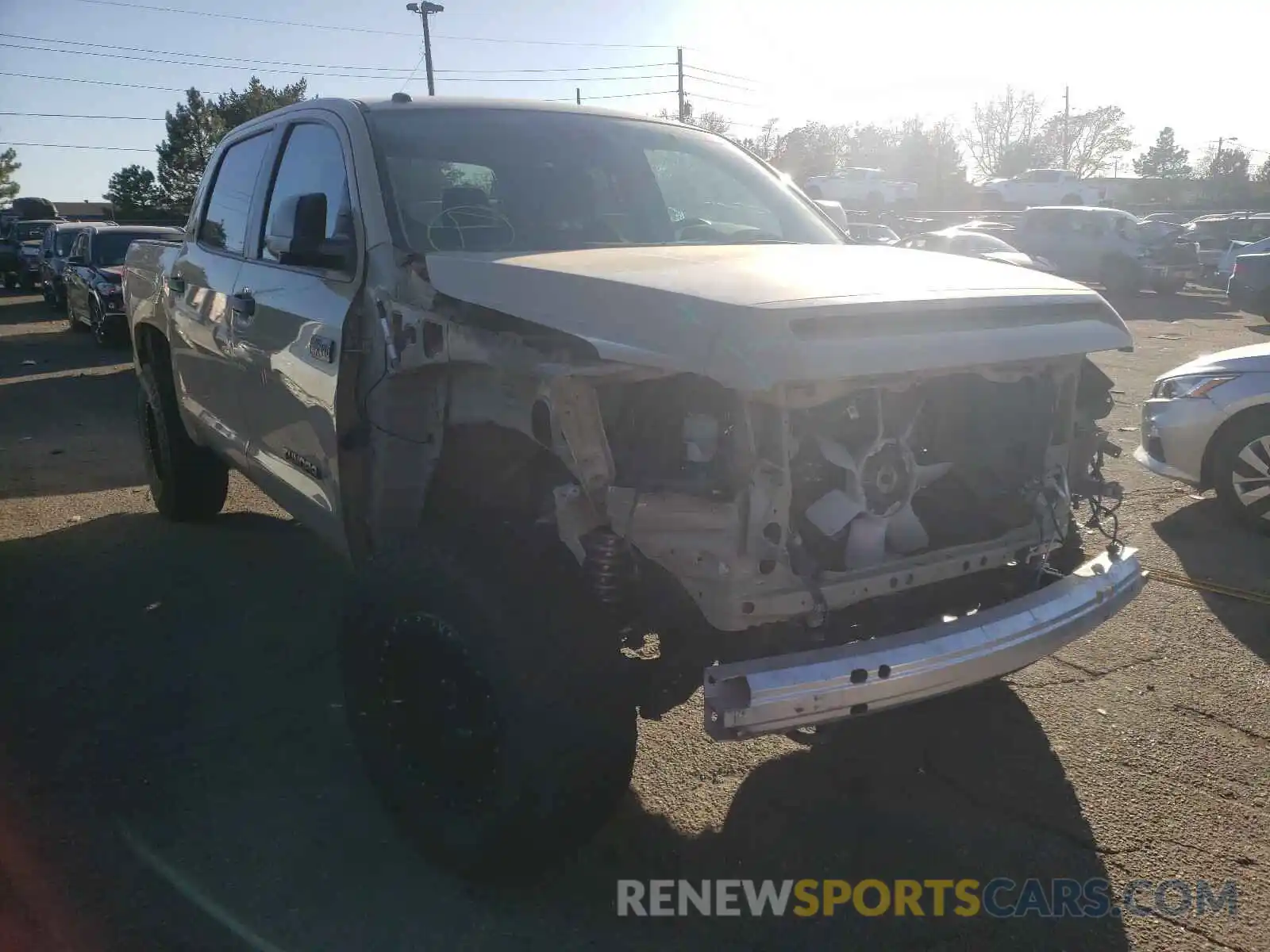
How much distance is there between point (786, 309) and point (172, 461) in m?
4.55

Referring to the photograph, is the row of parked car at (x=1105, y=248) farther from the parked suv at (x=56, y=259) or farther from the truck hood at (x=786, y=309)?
the truck hood at (x=786, y=309)

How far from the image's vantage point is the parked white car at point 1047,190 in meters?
38.7

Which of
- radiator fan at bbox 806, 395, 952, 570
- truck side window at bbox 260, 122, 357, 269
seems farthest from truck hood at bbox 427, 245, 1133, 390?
truck side window at bbox 260, 122, 357, 269

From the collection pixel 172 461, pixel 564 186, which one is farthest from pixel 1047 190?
pixel 564 186

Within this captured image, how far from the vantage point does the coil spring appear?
2.50m

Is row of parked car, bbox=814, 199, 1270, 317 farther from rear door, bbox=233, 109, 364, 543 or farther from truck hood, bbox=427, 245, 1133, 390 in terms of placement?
truck hood, bbox=427, 245, 1133, 390

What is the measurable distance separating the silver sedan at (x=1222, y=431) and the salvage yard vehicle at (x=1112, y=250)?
16290 mm

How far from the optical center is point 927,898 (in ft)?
8.83

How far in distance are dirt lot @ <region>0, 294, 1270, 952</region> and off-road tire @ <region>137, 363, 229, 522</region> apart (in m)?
0.86

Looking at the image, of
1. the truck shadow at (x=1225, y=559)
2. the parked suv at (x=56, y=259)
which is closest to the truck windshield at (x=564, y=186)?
the truck shadow at (x=1225, y=559)

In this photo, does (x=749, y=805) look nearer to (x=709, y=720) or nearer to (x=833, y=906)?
(x=833, y=906)

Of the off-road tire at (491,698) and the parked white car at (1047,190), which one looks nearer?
the off-road tire at (491,698)

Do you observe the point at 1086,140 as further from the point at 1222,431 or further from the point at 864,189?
the point at 1222,431

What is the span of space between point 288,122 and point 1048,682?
3.80 m
